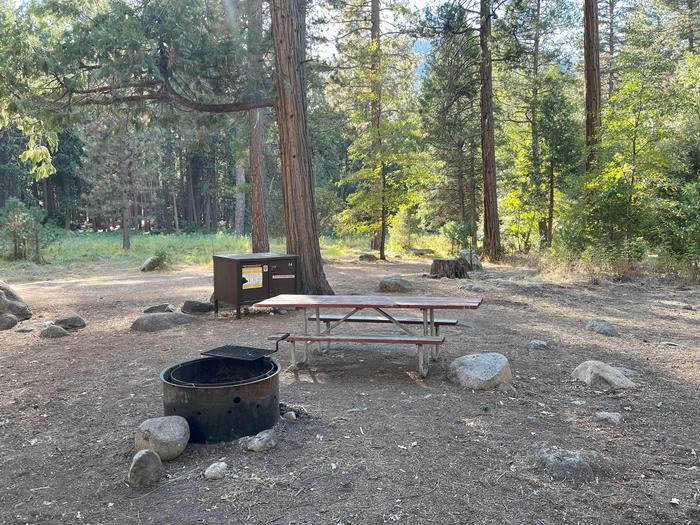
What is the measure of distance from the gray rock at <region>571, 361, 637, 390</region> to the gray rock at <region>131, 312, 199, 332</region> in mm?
5779

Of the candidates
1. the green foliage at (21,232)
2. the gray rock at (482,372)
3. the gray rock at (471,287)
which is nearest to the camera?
the gray rock at (482,372)

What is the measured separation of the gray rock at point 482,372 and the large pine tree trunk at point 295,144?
504 centimetres

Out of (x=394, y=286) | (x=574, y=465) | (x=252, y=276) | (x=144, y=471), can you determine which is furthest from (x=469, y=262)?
(x=144, y=471)

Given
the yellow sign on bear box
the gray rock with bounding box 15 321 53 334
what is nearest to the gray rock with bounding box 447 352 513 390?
the yellow sign on bear box

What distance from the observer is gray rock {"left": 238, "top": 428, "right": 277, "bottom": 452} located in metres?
3.66

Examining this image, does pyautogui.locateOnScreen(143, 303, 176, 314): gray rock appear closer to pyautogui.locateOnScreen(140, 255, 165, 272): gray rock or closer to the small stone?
the small stone

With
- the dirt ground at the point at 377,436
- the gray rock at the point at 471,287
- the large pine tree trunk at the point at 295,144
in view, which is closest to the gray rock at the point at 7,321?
the dirt ground at the point at 377,436

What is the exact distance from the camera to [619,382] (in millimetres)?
5031

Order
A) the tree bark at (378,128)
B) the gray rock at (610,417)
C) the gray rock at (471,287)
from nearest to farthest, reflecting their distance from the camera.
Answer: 1. the gray rock at (610,417)
2. the gray rock at (471,287)
3. the tree bark at (378,128)

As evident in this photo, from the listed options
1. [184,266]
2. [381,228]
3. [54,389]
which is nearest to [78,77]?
[54,389]

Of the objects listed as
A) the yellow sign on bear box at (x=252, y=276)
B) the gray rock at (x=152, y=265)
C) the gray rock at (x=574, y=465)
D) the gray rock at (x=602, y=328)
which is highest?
the yellow sign on bear box at (x=252, y=276)

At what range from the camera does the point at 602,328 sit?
7.42 m

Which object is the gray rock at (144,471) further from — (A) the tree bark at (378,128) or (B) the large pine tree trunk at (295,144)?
(A) the tree bark at (378,128)

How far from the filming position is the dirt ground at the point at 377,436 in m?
2.97
